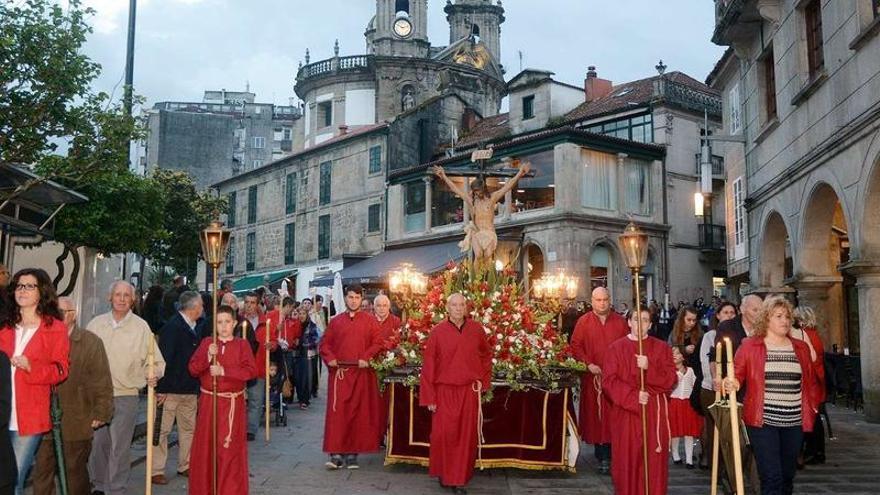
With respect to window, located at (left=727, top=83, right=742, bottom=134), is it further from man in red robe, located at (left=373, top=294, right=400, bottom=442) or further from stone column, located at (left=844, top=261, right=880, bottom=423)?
man in red robe, located at (left=373, top=294, right=400, bottom=442)

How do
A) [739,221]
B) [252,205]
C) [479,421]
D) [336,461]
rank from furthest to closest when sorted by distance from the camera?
1. [252,205]
2. [739,221]
3. [336,461]
4. [479,421]

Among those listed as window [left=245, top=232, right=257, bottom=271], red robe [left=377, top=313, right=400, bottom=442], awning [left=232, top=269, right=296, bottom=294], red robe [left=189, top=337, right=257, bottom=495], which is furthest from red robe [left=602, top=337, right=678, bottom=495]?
window [left=245, top=232, right=257, bottom=271]

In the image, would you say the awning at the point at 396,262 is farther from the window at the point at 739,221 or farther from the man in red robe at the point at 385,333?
the man in red robe at the point at 385,333

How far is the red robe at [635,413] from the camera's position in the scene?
675 cm

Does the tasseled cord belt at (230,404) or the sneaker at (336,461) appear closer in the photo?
the tasseled cord belt at (230,404)

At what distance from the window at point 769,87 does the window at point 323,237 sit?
2459 centimetres

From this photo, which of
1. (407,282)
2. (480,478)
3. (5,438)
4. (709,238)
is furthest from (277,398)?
(709,238)

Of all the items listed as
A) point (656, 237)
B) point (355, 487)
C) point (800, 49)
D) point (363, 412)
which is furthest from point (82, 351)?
point (656, 237)

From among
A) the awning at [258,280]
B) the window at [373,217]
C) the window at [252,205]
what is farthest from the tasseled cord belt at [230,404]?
the window at [252,205]

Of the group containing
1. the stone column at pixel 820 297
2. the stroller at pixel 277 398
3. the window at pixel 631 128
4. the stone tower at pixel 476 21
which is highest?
the stone tower at pixel 476 21

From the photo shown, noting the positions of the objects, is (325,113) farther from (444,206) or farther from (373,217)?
(444,206)

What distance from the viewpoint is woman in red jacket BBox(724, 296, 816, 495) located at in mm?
5734

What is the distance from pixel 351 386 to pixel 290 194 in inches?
1277

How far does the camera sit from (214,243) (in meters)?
7.18
